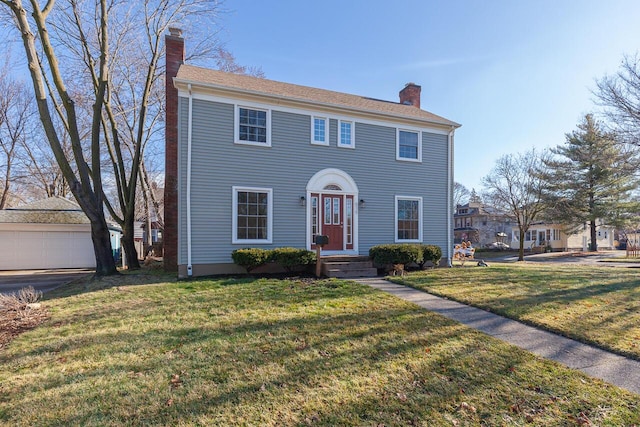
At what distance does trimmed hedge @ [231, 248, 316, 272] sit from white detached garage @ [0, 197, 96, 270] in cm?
1150

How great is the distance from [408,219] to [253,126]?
6.64 metres

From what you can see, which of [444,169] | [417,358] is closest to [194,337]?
[417,358]

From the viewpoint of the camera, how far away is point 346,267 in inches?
392

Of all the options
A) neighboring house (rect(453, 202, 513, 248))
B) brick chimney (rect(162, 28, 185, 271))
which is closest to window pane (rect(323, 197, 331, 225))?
brick chimney (rect(162, 28, 185, 271))

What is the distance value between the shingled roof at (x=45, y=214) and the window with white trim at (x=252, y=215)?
1108 centimetres

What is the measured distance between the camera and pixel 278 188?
10.7 m

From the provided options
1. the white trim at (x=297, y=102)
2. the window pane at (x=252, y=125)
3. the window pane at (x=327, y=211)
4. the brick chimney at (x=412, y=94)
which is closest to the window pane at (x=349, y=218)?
the window pane at (x=327, y=211)

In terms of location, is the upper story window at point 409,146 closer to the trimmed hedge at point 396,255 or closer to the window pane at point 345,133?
the window pane at point 345,133

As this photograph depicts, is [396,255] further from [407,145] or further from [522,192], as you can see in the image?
[522,192]

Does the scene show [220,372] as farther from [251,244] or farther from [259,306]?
[251,244]

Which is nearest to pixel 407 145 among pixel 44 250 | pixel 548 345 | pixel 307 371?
pixel 548 345

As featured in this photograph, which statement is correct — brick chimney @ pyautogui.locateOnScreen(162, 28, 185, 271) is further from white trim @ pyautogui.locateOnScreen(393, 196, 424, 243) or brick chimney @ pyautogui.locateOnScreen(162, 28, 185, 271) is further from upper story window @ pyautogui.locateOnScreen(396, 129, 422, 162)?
upper story window @ pyautogui.locateOnScreen(396, 129, 422, 162)

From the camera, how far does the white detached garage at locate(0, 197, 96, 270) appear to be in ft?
51.2

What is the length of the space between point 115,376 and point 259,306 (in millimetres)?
2893
